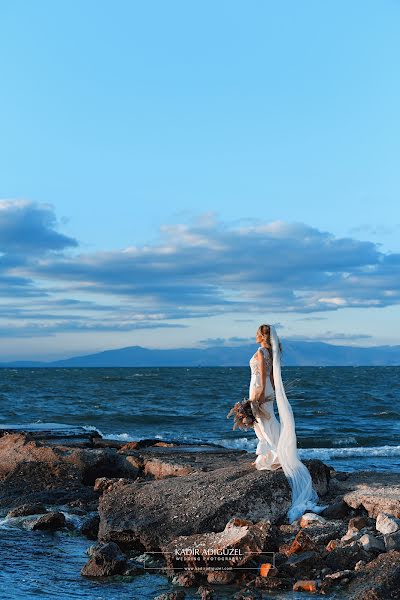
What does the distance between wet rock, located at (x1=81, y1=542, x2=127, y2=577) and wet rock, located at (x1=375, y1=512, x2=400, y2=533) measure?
2964 millimetres

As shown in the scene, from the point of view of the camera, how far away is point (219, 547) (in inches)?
334

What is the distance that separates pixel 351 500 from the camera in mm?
10648

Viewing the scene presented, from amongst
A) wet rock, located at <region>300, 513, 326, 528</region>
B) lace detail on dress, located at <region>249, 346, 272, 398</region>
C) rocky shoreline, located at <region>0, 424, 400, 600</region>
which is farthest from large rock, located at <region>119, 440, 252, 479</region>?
wet rock, located at <region>300, 513, 326, 528</region>

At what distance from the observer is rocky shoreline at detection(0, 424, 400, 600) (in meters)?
8.07

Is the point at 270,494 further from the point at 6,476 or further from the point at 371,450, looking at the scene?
the point at 371,450

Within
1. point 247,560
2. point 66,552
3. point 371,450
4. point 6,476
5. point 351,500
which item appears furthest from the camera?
point 371,450

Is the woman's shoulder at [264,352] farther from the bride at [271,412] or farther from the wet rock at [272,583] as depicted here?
the wet rock at [272,583]

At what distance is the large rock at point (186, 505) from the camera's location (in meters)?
9.54

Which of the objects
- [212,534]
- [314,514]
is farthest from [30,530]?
[314,514]

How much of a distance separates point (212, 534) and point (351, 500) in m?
2.62

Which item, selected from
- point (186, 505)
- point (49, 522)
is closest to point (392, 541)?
point (186, 505)

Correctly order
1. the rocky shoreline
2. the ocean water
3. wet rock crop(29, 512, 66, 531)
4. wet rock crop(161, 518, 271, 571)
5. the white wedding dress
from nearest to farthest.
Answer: the rocky shoreline < wet rock crop(161, 518, 271, 571) < wet rock crop(29, 512, 66, 531) < the white wedding dress < the ocean water

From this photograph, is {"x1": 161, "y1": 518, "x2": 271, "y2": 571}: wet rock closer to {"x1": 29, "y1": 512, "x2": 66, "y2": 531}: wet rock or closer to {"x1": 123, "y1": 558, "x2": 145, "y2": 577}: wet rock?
{"x1": 123, "y1": 558, "x2": 145, "y2": 577}: wet rock

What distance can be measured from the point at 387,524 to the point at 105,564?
3242mm
